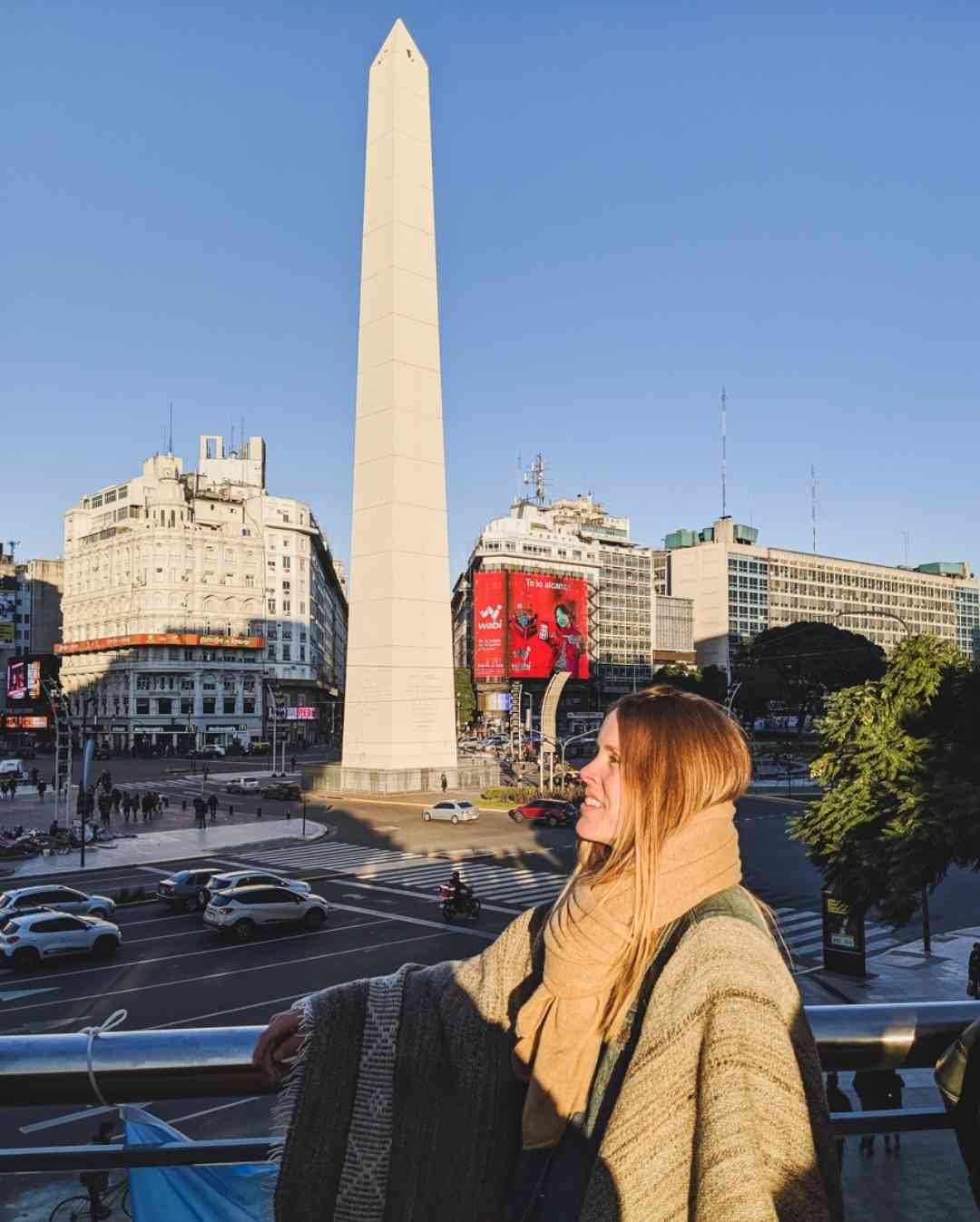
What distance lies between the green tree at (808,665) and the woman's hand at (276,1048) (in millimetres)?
96261

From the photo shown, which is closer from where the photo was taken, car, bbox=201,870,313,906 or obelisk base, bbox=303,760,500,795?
car, bbox=201,870,313,906

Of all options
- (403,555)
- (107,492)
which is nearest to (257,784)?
(403,555)

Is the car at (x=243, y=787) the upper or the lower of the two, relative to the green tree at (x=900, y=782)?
lower

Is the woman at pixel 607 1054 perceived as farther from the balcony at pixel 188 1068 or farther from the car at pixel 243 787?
the car at pixel 243 787

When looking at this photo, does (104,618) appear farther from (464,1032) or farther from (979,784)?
(464,1032)

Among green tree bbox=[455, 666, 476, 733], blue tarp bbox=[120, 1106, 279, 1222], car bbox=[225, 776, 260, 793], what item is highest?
blue tarp bbox=[120, 1106, 279, 1222]

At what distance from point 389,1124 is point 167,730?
9980 cm

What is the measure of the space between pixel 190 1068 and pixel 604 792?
1.09 m

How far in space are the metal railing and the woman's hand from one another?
37 millimetres

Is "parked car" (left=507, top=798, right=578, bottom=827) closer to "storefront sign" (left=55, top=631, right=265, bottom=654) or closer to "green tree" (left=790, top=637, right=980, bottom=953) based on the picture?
"green tree" (left=790, top=637, right=980, bottom=953)

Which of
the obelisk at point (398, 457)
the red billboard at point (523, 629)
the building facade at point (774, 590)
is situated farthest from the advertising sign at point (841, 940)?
the building facade at point (774, 590)

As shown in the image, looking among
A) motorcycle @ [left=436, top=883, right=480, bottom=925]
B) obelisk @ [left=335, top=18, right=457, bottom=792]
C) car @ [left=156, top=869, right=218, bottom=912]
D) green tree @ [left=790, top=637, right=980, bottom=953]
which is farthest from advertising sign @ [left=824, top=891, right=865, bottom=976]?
obelisk @ [left=335, top=18, right=457, bottom=792]

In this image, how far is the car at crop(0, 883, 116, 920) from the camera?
78.9 ft

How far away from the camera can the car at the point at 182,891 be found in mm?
27031
